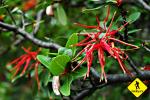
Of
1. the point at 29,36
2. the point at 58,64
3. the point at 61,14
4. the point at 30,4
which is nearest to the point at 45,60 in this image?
the point at 58,64

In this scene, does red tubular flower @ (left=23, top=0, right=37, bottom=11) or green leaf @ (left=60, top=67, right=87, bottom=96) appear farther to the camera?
red tubular flower @ (left=23, top=0, right=37, bottom=11)

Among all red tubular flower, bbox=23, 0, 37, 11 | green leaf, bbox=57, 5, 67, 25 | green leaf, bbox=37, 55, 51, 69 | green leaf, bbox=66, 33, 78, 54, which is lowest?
red tubular flower, bbox=23, 0, 37, 11

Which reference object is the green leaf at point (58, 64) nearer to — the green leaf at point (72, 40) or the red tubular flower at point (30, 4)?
the green leaf at point (72, 40)

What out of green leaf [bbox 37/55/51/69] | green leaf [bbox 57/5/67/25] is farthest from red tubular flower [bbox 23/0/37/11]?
green leaf [bbox 37/55/51/69]

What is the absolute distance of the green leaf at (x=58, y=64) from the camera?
137 cm

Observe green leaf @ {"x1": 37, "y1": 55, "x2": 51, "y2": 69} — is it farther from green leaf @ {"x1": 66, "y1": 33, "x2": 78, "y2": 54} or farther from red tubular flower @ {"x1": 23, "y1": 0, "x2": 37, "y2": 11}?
red tubular flower @ {"x1": 23, "y1": 0, "x2": 37, "y2": 11}

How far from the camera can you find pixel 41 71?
69.5 inches

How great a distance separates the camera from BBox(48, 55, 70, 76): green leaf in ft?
4.49

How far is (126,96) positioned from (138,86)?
0.76 m

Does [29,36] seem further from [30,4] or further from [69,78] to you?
[30,4]

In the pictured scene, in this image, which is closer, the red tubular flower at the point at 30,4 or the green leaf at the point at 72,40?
the green leaf at the point at 72,40

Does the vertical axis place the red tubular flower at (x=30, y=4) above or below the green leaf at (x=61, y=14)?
below

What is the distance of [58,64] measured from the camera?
1.39m

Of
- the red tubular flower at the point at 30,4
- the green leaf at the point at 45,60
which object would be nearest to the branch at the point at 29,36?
the green leaf at the point at 45,60
